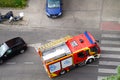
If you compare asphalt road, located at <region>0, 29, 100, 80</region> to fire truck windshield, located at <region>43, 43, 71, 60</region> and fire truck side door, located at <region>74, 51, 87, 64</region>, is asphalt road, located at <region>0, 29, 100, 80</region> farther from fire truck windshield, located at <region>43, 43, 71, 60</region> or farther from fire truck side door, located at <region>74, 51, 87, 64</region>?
fire truck windshield, located at <region>43, 43, 71, 60</region>

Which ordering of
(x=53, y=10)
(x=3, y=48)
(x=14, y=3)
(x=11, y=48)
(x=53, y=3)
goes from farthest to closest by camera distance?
(x=14, y=3) → (x=53, y=3) → (x=53, y=10) → (x=3, y=48) → (x=11, y=48)

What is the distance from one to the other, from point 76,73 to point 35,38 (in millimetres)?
5821

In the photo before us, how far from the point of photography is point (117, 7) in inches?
1225

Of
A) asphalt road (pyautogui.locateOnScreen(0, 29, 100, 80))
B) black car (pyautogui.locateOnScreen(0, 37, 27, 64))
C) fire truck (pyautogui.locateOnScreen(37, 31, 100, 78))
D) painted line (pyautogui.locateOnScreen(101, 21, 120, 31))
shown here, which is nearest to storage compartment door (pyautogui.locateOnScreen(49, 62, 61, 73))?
fire truck (pyautogui.locateOnScreen(37, 31, 100, 78))

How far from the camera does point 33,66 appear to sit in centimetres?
2650

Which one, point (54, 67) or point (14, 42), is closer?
point (54, 67)

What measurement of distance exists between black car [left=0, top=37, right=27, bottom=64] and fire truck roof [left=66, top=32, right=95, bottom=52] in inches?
177

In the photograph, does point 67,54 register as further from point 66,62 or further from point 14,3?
point 14,3

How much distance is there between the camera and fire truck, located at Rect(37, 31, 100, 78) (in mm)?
24330

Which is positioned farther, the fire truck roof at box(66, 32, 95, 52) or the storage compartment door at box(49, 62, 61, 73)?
the fire truck roof at box(66, 32, 95, 52)

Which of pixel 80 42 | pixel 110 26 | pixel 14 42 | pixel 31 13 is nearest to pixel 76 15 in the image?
pixel 110 26

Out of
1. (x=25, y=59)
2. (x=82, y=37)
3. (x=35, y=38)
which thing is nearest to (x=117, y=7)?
(x=82, y=37)

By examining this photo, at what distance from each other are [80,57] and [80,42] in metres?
1.31

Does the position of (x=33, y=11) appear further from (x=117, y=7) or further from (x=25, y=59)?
(x=117, y=7)
